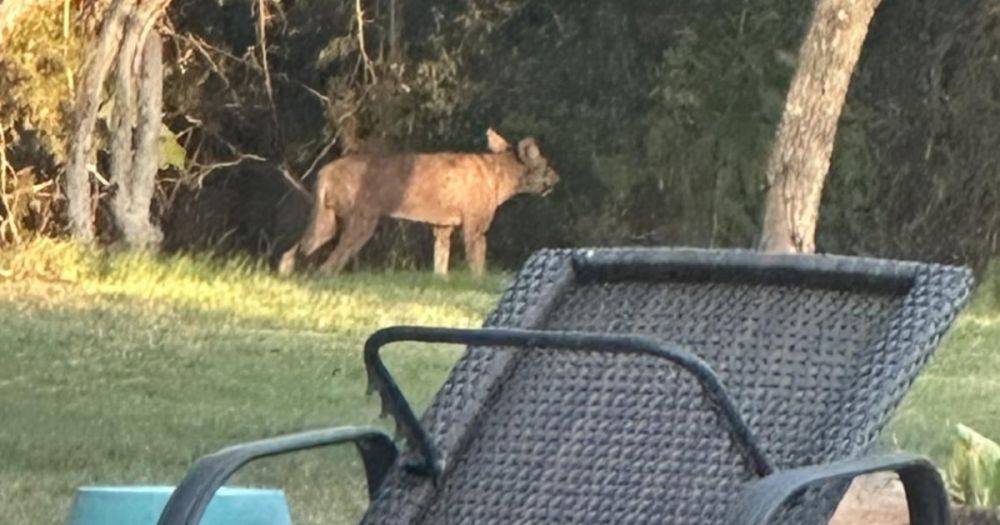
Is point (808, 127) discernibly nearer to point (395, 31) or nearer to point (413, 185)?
point (395, 31)

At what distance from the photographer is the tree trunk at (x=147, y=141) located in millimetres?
12859

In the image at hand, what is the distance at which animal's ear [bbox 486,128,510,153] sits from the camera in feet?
49.4

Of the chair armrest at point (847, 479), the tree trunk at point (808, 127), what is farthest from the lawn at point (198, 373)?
the chair armrest at point (847, 479)

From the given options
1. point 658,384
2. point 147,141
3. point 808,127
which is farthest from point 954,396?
point 147,141

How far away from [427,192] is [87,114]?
3563 mm

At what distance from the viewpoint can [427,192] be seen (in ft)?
49.1

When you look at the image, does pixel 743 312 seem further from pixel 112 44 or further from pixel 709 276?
pixel 112 44

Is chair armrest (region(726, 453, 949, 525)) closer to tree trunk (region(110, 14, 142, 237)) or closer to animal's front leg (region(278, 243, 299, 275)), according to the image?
tree trunk (region(110, 14, 142, 237))

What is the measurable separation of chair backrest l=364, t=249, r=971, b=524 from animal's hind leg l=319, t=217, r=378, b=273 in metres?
12.0

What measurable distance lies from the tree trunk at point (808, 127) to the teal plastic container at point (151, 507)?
7.35 metres

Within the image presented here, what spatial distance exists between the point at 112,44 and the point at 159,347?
4138mm

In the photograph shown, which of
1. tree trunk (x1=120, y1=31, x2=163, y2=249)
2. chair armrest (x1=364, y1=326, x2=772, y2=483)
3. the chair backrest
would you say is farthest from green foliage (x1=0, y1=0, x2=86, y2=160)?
chair armrest (x1=364, y1=326, x2=772, y2=483)

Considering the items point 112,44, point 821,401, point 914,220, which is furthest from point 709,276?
point 914,220

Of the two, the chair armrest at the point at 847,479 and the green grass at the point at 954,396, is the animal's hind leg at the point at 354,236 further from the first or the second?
the chair armrest at the point at 847,479
